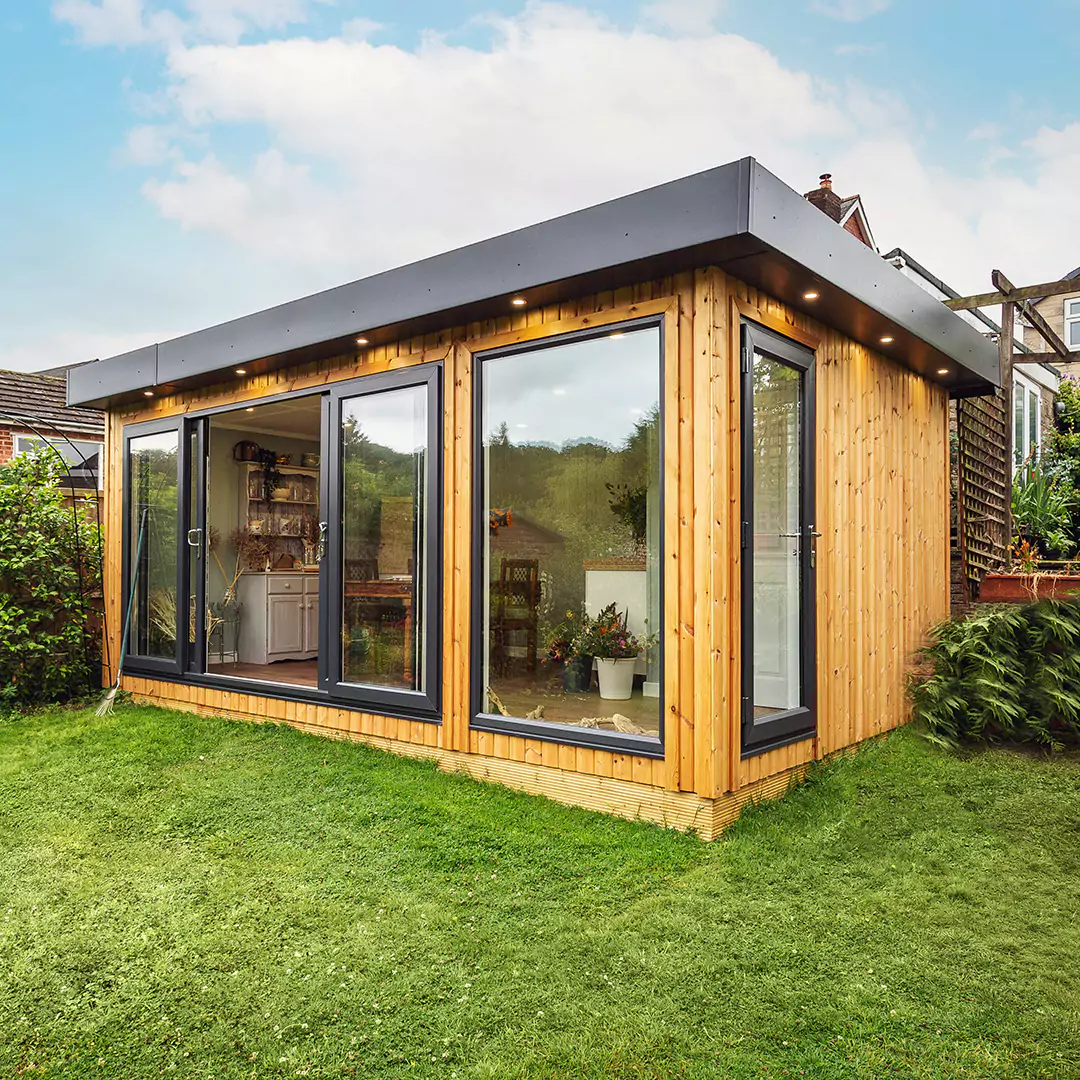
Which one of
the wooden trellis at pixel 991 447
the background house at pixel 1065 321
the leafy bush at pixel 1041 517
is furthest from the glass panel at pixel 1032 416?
the wooden trellis at pixel 991 447

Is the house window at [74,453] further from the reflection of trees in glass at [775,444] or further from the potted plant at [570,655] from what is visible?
the reflection of trees in glass at [775,444]

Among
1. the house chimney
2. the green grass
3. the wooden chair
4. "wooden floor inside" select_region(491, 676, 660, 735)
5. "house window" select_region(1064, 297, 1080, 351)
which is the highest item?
"house window" select_region(1064, 297, 1080, 351)

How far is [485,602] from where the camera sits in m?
4.54

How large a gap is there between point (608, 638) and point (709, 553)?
1.59m

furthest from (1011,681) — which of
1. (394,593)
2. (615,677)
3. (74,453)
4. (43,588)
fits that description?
(74,453)

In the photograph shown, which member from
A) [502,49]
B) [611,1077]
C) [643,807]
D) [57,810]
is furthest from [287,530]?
[611,1077]

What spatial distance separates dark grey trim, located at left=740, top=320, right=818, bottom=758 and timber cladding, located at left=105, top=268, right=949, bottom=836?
74 mm

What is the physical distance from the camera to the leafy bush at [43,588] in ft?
21.9

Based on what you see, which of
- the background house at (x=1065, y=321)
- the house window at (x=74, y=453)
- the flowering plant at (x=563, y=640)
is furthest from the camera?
the background house at (x=1065, y=321)

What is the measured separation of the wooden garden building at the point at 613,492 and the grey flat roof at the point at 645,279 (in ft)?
0.05

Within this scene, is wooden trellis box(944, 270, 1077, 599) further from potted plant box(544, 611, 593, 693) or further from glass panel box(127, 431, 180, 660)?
glass panel box(127, 431, 180, 660)

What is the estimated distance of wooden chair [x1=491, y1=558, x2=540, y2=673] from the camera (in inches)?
183

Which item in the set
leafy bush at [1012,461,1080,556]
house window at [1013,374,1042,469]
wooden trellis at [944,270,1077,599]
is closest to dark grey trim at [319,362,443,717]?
wooden trellis at [944,270,1077,599]

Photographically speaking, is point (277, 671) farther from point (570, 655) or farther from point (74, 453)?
point (74, 453)
